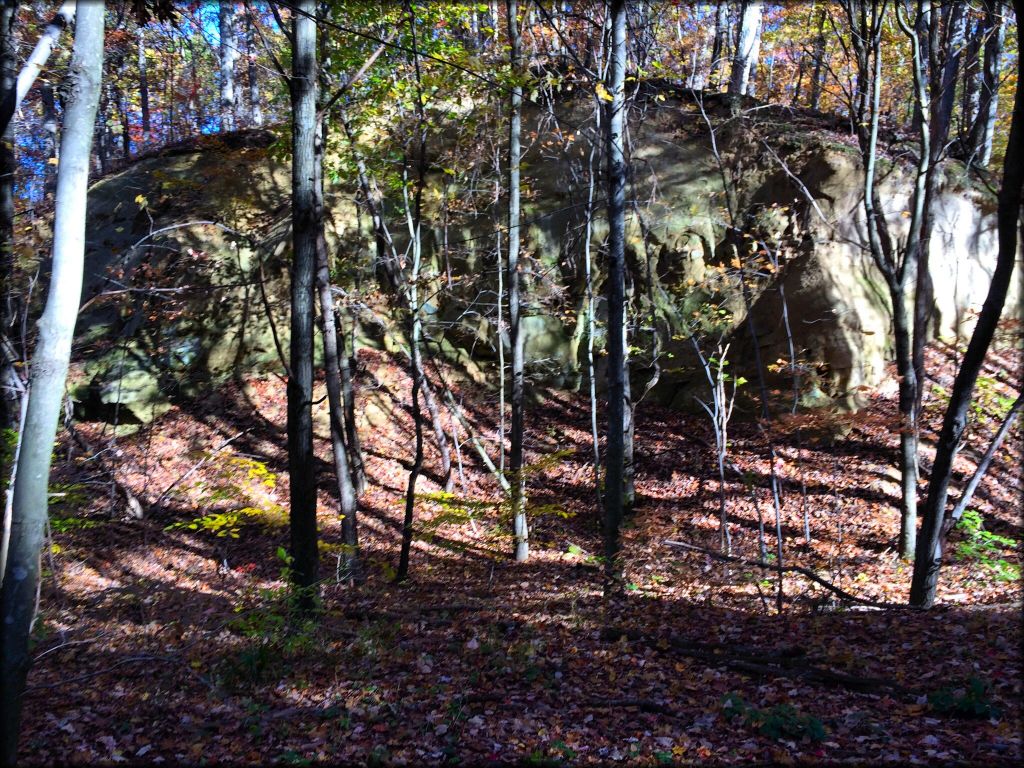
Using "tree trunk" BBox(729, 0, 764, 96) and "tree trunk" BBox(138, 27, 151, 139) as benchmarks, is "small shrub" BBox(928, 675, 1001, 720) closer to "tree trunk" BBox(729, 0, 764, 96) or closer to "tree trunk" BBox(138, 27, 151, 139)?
"tree trunk" BBox(729, 0, 764, 96)

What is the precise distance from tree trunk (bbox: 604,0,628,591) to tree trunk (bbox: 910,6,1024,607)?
3712 millimetres

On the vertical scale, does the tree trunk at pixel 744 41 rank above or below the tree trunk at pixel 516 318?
above

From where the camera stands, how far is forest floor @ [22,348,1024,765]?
16.1 feet

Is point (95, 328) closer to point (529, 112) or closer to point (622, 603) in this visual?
point (529, 112)

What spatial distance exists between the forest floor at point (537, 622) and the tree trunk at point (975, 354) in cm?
59

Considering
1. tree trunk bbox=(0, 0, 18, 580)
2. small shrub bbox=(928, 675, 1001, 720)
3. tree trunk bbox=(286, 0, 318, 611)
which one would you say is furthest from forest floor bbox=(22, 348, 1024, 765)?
tree trunk bbox=(0, 0, 18, 580)

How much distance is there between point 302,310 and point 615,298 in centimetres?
425

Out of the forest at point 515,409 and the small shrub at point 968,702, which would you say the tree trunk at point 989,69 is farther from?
the small shrub at point 968,702

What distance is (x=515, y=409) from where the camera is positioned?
12.5 meters

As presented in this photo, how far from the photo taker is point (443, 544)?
13484mm

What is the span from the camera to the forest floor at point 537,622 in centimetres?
491

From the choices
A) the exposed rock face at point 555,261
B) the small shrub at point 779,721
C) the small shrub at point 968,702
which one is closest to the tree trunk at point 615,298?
the small shrub at point 779,721

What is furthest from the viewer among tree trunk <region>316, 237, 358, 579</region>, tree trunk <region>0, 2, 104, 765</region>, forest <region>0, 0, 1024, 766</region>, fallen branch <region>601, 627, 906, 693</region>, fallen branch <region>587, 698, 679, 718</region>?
tree trunk <region>316, 237, 358, 579</region>

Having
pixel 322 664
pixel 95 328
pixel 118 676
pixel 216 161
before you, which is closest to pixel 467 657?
pixel 322 664
